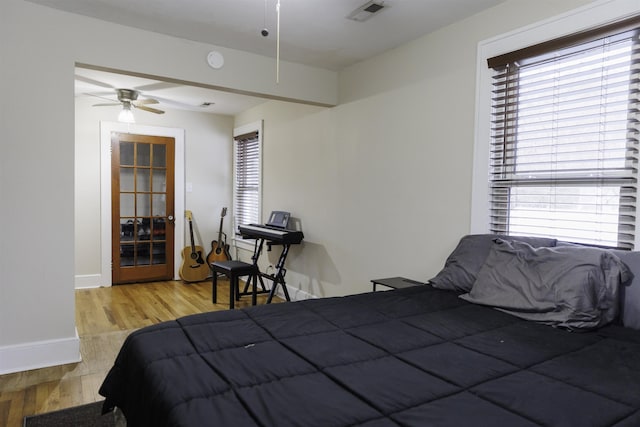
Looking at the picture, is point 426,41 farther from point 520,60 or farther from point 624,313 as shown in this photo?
point 624,313

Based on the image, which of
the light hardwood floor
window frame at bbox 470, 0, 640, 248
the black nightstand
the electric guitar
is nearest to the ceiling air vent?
window frame at bbox 470, 0, 640, 248

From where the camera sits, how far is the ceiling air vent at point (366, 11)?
2.51 metres

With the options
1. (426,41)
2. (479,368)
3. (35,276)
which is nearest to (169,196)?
(35,276)

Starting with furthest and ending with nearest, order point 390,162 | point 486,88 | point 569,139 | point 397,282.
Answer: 1. point 390,162
2. point 397,282
3. point 486,88
4. point 569,139

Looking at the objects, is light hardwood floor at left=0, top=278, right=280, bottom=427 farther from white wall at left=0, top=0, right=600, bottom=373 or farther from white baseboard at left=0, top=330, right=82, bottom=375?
white wall at left=0, top=0, right=600, bottom=373

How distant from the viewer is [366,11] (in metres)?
2.62

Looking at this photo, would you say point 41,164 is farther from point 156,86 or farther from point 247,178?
point 247,178

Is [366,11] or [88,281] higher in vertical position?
[366,11]

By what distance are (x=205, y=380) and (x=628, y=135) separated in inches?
85.9

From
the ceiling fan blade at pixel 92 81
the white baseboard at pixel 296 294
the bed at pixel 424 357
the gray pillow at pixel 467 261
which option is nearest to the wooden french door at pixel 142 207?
the ceiling fan blade at pixel 92 81

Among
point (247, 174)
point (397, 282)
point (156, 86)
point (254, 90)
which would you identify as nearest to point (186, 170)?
point (247, 174)

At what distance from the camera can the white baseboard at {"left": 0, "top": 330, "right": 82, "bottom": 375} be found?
2.66 m

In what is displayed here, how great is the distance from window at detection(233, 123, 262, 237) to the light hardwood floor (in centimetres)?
104

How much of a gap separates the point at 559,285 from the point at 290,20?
229cm
